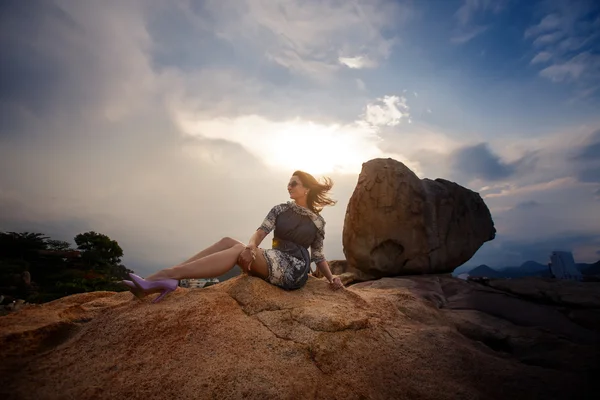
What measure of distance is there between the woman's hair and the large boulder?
12.2ft

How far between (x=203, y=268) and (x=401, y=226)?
6161 millimetres

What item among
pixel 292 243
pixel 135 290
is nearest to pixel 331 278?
pixel 292 243

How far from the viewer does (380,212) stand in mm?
8125

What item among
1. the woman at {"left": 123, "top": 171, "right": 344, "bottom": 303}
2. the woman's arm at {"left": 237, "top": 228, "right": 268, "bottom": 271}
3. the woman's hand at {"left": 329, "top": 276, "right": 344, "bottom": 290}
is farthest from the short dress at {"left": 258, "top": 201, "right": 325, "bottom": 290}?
the woman's hand at {"left": 329, "top": 276, "right": 344, "bottom": 290}

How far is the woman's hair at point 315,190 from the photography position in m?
4.78

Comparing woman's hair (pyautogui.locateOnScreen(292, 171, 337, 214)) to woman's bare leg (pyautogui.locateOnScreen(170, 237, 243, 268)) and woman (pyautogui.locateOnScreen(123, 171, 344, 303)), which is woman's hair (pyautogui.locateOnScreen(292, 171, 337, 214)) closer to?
woman (pyautogui.locateOnScreen(123, 171, 344, 303))

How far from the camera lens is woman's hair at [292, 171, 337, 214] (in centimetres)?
478

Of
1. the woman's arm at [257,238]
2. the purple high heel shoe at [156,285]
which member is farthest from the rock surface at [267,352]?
the woman's arm at [257,238]

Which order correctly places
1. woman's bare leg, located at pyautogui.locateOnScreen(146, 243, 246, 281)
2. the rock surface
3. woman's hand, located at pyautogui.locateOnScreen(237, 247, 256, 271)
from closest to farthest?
the rock surface < woman's bare leg, located at pyautogui.locateOnScreen(146, 243, 246, 281) < woman's hand, located at pyautogui.locateOnScreen(237, 247, 256, 271)

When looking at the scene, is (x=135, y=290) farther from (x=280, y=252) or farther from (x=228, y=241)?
(x=280, y=252)

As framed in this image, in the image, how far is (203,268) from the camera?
3.38 m

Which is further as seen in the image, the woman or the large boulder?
the large boulder

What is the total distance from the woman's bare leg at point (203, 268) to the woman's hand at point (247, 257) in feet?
0.31

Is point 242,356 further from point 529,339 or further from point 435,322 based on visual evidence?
point 529,339
